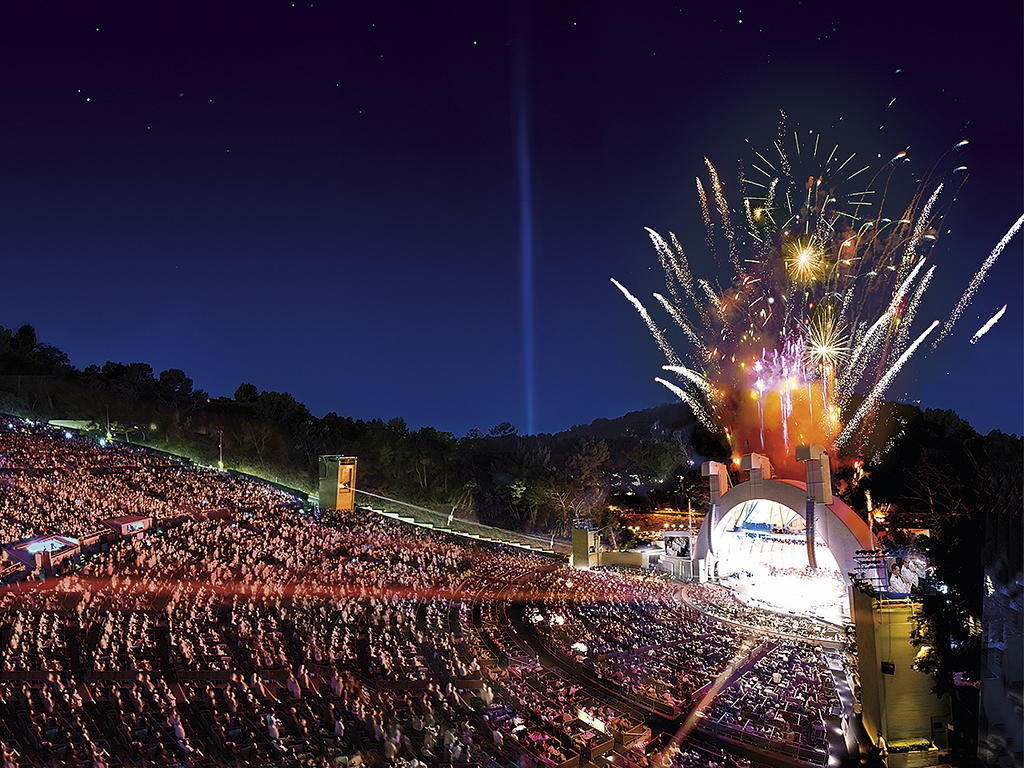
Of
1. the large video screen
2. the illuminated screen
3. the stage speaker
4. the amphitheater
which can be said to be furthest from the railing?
the illuminated screen

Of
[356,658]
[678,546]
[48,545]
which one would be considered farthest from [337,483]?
[356,658]

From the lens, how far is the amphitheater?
9359 millimetres

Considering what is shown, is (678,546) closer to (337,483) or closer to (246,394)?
(337,483)

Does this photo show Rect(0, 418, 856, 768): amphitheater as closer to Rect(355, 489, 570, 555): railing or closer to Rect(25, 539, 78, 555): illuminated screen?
Rect(25, 539, 78, 555): illuminated screen

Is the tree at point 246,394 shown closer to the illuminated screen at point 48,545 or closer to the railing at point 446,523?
the railing at point 446,523

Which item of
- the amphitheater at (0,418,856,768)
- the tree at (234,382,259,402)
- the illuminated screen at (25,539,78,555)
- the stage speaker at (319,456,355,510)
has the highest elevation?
the tree at (234,382,259,402)

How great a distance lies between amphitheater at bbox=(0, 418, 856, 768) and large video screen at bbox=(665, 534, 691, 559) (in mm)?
3597

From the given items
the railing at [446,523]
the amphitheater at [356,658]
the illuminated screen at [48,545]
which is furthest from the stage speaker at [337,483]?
the illuminated screen at [48,545]

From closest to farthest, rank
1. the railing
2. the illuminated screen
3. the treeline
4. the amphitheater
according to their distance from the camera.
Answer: the amphitheater → the illuminated screen → the railing → the treeline

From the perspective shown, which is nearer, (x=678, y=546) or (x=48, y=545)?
(x=48, y=545)

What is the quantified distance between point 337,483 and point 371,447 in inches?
677

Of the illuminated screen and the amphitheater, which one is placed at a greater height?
the illuminated screen

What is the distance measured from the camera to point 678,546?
93.4 feet

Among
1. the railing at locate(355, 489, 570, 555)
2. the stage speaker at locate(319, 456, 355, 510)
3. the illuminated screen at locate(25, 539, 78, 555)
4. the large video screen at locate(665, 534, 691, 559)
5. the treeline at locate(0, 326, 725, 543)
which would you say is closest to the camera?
the illuminated screen at locate(25, 539, 78, 555)
